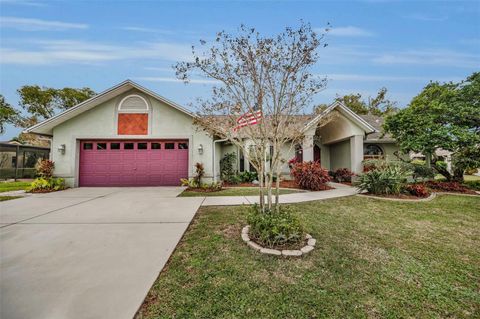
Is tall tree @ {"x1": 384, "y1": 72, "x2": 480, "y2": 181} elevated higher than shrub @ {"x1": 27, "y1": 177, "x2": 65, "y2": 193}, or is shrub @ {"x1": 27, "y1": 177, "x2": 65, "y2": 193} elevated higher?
tall tree @ {"x1": 384, "y1": 72, "x2": 480, "y2": 181}

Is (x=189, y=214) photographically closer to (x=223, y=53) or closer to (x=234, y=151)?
(x=223, y=53)

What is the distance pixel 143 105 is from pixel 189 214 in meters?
7.98

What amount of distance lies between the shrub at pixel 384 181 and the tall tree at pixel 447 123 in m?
2.64

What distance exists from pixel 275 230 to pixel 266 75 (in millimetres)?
3049

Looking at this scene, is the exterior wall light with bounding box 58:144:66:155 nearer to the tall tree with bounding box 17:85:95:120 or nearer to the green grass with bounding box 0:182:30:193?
the green grass with bounding box 0:182:30:193

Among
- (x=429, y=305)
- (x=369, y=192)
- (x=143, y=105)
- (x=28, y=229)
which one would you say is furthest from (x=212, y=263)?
(x=143, y=105)

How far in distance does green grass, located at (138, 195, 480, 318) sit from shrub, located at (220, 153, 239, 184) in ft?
24.2

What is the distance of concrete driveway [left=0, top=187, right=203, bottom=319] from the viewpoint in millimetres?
2104

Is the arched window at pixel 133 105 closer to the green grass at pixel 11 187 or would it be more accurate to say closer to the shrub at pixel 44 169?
the shrub at pixel 44 169

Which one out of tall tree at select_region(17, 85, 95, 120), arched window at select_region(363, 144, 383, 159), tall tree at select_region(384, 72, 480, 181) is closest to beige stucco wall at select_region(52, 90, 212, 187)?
tall tree at select_region(384, 72, 480, 181)

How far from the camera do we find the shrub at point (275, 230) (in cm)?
335

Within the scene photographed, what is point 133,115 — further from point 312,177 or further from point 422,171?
point 422,171

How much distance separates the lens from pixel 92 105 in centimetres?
1034

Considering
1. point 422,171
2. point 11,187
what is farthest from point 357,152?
point 11,187
